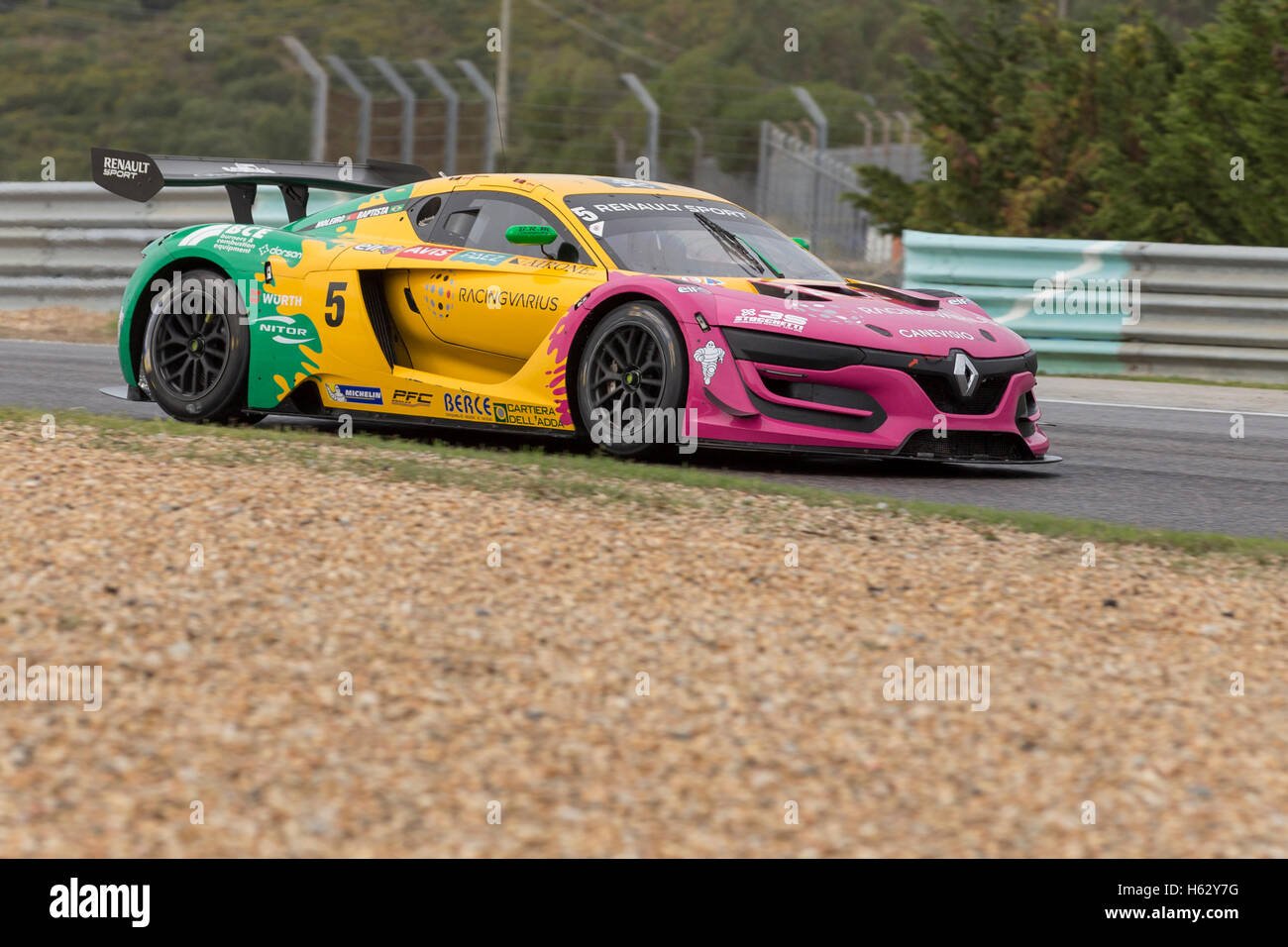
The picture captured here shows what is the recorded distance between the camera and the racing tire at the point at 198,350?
820cm

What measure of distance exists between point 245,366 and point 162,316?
612mm

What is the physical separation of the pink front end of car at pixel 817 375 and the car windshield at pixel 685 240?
0.44 m

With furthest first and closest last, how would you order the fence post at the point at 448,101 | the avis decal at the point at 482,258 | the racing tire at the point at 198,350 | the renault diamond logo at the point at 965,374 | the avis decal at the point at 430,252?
the fence post at the point at 448,101
the racing tire at the point at 198,350
the avis decal at the point at 430,252
the avis decal at the point at 482,258
the renault diamond logo at the point at 965,374

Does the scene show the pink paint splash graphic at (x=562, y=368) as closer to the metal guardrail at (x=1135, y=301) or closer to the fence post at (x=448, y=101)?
the metal guardrail at (x=1135, y=301)

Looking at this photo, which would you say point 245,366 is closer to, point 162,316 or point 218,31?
point 162,316

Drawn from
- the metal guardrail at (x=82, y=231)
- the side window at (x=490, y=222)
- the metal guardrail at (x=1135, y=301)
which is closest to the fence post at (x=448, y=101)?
the metal guardrail at (x=82, y=231)

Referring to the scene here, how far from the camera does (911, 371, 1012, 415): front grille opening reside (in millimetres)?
7176

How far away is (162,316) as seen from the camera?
8406 mm

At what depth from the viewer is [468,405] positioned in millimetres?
7664

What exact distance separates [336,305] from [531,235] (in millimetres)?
1112

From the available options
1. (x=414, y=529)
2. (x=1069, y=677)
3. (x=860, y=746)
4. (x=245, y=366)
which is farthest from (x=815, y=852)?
(x=245, y=366)

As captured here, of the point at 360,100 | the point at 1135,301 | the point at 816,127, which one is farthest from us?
the point at 816,127

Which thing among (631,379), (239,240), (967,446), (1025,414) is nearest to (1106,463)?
(1025,414)

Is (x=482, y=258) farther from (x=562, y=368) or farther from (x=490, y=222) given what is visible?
(x=562, y=368)
